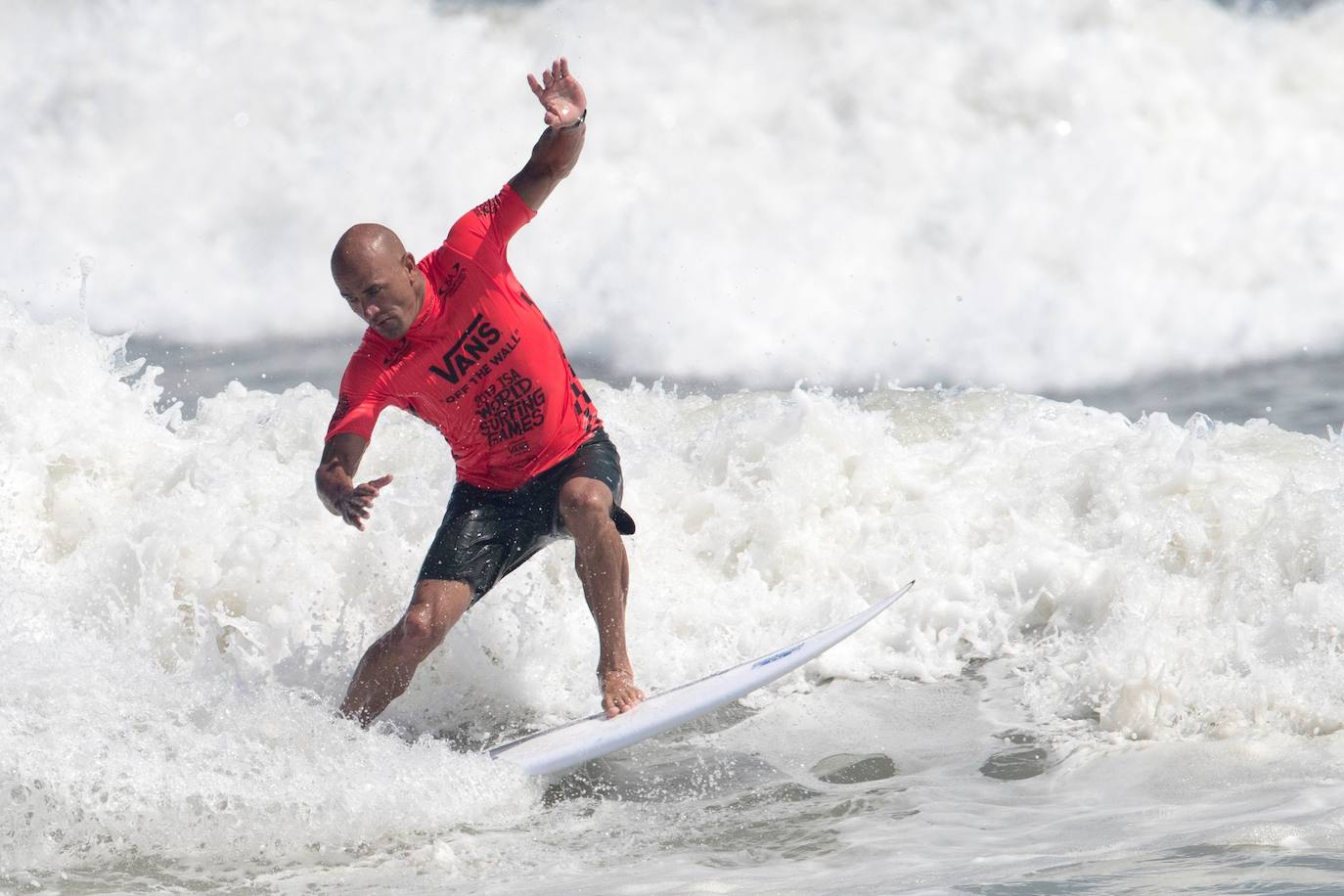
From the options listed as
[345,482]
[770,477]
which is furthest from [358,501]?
[770,477]

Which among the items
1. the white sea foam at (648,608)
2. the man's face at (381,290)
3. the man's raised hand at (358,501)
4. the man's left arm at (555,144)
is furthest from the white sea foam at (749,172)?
the man's raised hand at (358,501)

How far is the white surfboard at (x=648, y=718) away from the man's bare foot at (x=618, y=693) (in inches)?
1.0

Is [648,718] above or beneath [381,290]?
beneath

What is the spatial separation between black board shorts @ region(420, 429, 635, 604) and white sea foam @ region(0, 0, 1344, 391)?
22.3ft

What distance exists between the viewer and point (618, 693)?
4426 millimetres

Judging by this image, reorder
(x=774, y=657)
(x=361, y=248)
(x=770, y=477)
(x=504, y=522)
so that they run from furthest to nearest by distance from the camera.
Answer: (x=770, y=477) < (x=774, y=657) < (x=504, y=522) < (x=361, y=248)

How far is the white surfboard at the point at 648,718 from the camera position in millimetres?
4215

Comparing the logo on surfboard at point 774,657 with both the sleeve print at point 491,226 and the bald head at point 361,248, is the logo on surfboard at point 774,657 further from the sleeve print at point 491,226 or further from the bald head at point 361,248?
the bald head at point 361,248

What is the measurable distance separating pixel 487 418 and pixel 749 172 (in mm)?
10477

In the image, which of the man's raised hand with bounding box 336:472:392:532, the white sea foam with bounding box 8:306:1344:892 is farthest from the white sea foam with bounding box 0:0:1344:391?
the man's raised hand with bounding box 336:472:392:532

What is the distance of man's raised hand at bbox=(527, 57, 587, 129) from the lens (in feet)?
14.1

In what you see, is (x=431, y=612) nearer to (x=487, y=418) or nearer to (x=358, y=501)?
(x=358, y=501)

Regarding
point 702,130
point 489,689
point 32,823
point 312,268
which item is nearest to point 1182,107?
Result: point 702,130

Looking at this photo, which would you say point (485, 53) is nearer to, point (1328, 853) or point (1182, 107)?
point (1182, 107)
